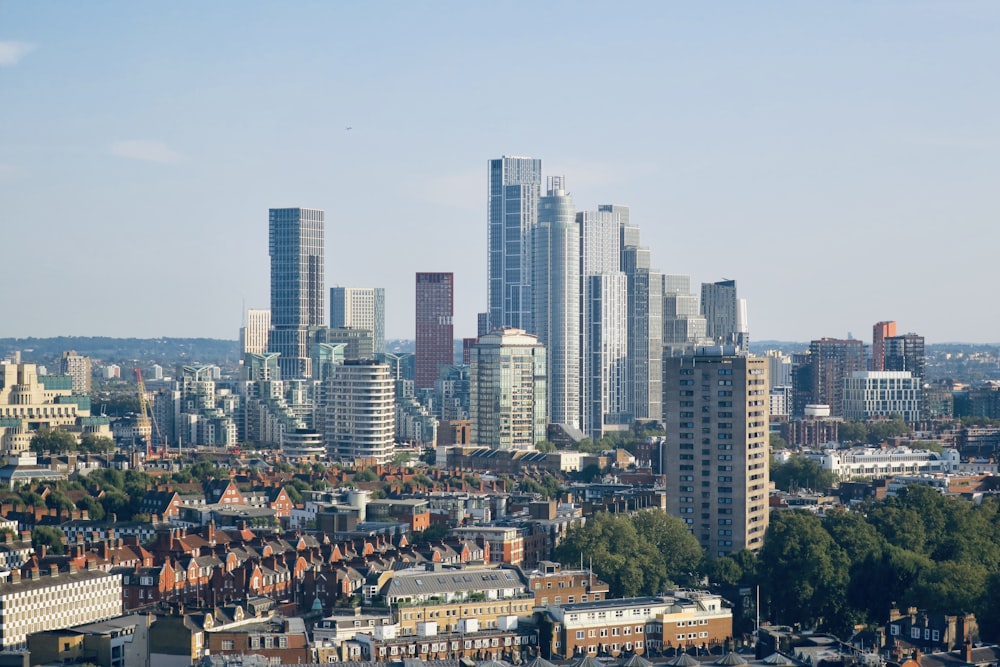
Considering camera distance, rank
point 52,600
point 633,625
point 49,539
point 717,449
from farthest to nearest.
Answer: point 49,539
point 717,449
point 52,600
point 633,625

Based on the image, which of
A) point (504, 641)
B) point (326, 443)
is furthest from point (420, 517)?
point (326, 443)

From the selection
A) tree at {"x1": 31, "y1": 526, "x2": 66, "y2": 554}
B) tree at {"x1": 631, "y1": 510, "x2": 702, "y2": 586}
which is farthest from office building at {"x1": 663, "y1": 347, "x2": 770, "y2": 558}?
tree at {"x1": 31, "y1": 526, "x2": 66, "y2": 554}

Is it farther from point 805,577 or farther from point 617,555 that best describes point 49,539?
point 805,577

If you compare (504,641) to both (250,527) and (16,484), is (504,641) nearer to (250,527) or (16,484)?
(250,527)

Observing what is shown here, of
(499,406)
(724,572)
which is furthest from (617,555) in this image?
(499,406)

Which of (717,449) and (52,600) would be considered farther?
(717,449)

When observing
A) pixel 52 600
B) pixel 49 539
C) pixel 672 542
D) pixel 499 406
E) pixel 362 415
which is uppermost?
pixel 499 406
